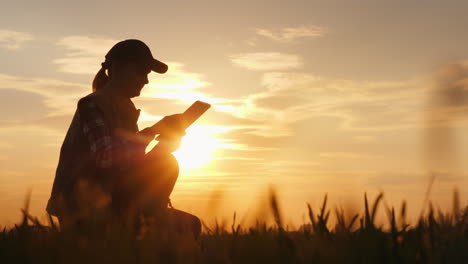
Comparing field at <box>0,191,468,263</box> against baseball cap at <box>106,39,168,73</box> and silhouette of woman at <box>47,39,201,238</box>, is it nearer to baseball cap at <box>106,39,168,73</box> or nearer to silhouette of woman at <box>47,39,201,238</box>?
silhouette of woman at <box>47,39,201,238</box>

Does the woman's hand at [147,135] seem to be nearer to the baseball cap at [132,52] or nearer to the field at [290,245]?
the baseball cap at [132,52]

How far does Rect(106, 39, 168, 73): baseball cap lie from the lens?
582 centimetres

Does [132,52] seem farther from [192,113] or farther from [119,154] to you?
[119,154]

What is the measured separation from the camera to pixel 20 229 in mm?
4359

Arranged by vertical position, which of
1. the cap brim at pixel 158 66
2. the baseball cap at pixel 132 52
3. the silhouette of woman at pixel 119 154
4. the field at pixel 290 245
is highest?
the baseball cap at pixel 132 52

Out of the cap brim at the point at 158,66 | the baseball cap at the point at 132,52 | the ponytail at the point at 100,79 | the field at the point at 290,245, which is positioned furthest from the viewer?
the ponytail at the point at 100,79

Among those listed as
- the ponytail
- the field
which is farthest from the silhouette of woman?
the field

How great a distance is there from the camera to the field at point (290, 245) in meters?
2.75

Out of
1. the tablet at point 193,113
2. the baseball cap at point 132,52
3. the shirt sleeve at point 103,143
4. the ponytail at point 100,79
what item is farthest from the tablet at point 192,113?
the ponytail at point 100,79

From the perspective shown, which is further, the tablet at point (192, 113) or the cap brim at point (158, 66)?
the cap brim at point (158, 66)

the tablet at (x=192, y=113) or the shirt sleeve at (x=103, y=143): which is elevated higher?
the tablet at (x=192, y=113)

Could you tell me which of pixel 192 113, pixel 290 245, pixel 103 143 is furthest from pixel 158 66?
pixel 290 245

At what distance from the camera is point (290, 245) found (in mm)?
2990

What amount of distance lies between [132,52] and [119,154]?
1086mm
